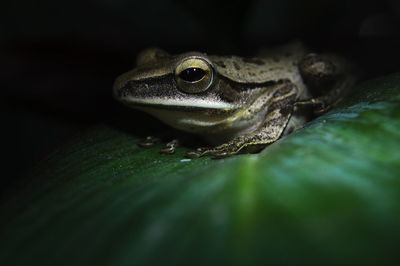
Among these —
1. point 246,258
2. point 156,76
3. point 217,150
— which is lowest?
point 217,150

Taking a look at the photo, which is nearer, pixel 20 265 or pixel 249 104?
pixel 20 265

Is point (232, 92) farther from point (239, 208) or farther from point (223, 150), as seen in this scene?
point (239, 208)

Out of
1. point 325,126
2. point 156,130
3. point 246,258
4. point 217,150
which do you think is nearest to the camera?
point 246,258

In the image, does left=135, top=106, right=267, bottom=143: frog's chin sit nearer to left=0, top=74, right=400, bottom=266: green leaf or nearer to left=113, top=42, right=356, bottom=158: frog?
left=113, top=42, right=356, bottom=158: frog

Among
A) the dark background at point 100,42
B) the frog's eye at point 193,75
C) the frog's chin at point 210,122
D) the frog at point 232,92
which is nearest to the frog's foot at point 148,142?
the frog at point 232,92

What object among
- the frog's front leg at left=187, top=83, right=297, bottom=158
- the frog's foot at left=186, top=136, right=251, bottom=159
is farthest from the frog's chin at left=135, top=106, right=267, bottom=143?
the frog's foot at left=186, top=136, right=251, bottom=159

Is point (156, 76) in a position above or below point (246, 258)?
above

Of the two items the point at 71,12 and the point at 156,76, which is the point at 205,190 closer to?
the point at 156,76

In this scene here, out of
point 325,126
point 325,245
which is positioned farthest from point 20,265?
point 325,126
